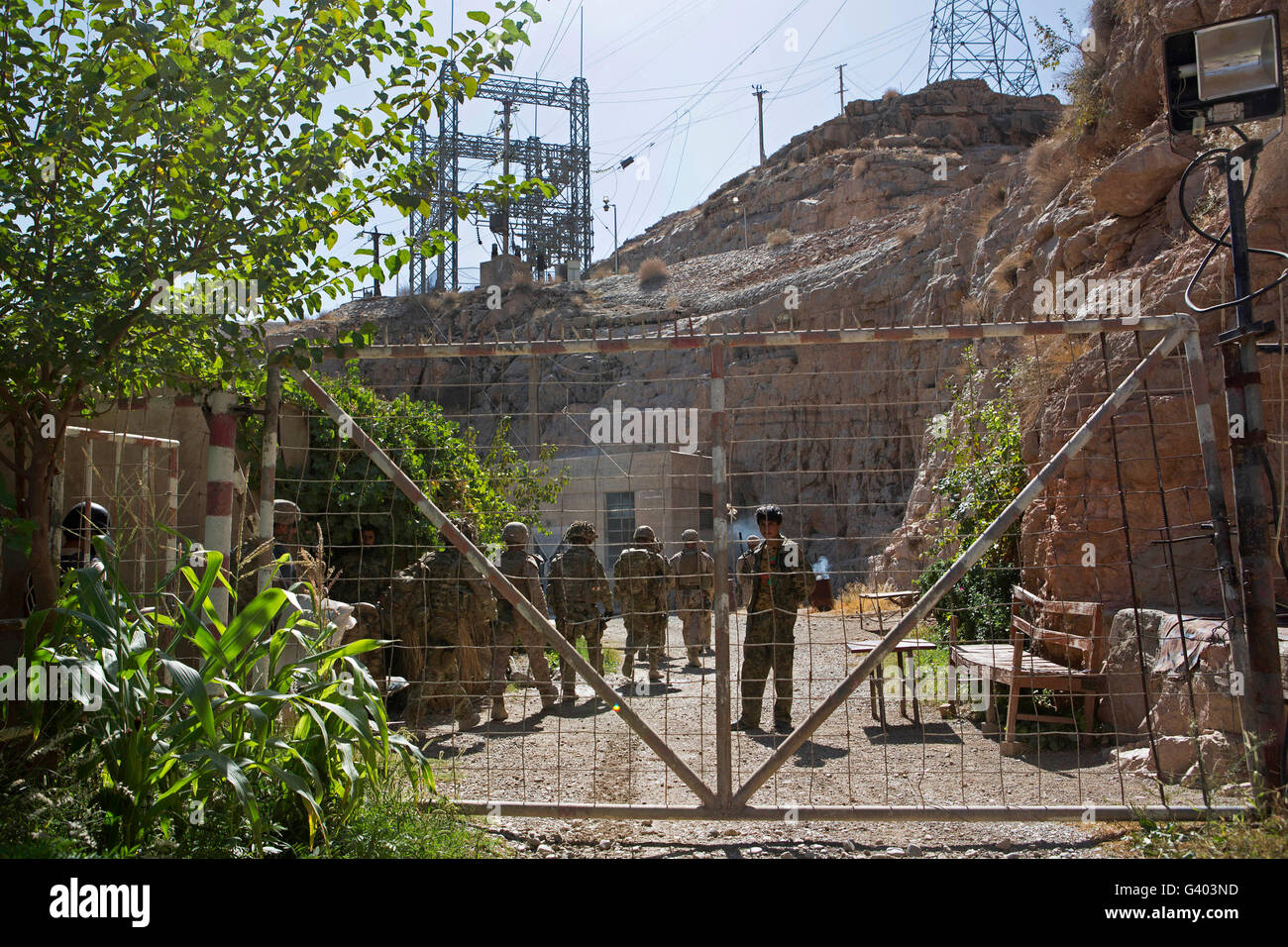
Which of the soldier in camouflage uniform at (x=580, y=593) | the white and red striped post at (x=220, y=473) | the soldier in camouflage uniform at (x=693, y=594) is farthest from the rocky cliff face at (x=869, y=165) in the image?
the white and red striped post at (x=220, y=473)

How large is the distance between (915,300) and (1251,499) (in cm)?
2360

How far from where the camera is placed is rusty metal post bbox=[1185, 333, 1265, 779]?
154 inches

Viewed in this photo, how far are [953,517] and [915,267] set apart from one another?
63.2 ft

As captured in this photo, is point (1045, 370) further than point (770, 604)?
Yes

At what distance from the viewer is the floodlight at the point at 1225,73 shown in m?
4.04

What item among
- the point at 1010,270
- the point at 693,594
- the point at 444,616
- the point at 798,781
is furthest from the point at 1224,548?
the point at 1010,270

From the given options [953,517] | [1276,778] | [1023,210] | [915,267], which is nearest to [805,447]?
[915,267]

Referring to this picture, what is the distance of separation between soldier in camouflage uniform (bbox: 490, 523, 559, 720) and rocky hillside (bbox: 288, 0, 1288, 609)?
1.57m

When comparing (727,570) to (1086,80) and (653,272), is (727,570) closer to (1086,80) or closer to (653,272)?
(1086,80)

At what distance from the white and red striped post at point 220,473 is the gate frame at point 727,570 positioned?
0.17 metres

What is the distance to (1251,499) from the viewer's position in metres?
3.94

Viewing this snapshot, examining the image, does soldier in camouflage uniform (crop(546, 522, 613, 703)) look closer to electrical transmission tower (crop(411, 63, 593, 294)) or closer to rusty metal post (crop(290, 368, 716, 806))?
rusty metal post (crop(290, 368, 716, 806))

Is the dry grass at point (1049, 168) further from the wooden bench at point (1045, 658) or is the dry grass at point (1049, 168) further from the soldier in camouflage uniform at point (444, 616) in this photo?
the soldier in camouflage uniform at point (444, 616)

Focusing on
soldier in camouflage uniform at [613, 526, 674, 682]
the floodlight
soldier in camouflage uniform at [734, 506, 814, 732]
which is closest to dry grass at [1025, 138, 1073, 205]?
soldier in camouflage uniform at [613, 526, 674, 682]
